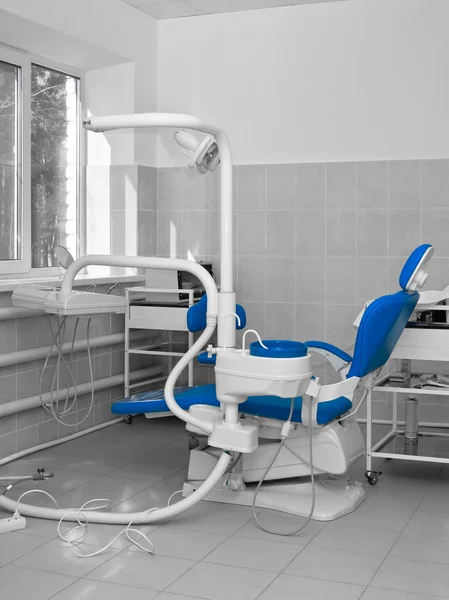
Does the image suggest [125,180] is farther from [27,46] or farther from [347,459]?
[347,459]

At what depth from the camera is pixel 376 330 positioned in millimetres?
3285

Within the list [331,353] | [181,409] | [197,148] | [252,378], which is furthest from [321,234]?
[252,378]

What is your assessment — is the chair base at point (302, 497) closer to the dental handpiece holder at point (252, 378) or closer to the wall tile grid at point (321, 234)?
the dental handpiece holder at point (252, 378)

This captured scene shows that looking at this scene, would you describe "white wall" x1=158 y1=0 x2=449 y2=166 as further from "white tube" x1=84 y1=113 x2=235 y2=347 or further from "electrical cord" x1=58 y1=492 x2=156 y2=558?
"electrical cord" x1=58 y1=492 x2=156 y2=558

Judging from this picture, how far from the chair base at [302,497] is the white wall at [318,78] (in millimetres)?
2342

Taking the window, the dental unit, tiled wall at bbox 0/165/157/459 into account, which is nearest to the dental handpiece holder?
the dental unit

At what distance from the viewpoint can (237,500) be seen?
3568mm

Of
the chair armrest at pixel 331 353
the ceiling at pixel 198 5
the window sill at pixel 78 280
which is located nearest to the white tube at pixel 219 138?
the chair armrest at pixel 331 353

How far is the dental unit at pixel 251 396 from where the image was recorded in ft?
10.3

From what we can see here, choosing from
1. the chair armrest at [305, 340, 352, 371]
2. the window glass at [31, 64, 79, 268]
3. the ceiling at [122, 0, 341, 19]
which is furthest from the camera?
the ceiling at [122, 0, 341, 19]

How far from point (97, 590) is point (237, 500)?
1.03 meters

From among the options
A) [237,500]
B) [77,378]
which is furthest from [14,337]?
[237,500]

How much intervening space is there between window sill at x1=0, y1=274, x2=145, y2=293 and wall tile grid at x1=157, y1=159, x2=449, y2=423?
496 millimetres

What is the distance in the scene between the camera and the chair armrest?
4035mm
